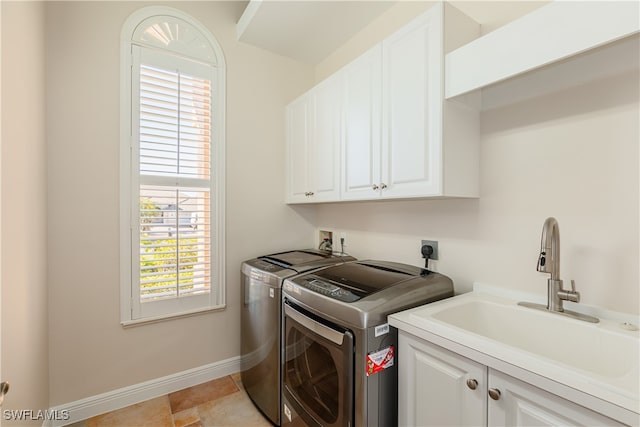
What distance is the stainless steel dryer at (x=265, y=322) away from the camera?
1.76 m

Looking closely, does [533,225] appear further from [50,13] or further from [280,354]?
[50,13]

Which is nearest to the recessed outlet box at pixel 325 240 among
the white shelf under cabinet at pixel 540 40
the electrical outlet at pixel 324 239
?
the electrical outlet at pixel 324 239

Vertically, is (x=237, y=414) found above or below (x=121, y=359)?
below

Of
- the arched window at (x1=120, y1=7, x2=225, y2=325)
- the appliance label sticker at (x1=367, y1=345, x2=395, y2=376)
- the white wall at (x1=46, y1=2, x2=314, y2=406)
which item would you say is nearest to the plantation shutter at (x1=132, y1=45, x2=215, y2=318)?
the arched window at (x1=120, y1=7, x2=225, y2=325)

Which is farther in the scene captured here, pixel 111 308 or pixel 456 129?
pixel 111 308

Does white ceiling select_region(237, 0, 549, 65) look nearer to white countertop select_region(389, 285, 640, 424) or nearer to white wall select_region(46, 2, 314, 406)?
white wall select_region(46, 2, 314, 406)

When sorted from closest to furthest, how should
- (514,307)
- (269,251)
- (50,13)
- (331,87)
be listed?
1. (514,307)
2. (50,13)
3. (331,87)
4. (269,251)

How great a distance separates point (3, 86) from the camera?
1.14 meters

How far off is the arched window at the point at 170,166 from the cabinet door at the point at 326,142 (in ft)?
2.31

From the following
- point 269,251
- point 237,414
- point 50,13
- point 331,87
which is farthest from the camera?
point 269,251

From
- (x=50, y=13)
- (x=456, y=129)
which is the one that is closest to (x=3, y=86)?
(x=50, y=13)

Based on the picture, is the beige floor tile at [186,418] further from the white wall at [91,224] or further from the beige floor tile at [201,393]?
the white wall at [91,224]

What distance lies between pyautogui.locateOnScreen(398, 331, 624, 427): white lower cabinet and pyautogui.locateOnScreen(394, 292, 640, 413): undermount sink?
0.07 m

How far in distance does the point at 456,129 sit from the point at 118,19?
7.08 feet
